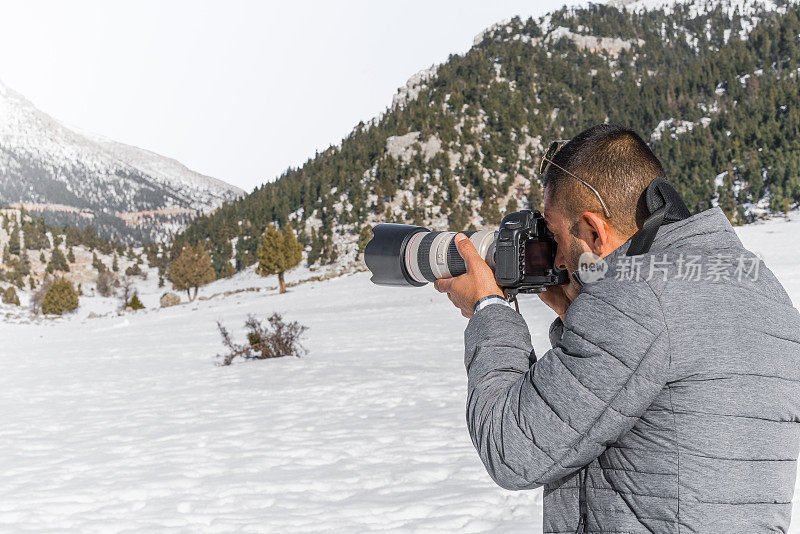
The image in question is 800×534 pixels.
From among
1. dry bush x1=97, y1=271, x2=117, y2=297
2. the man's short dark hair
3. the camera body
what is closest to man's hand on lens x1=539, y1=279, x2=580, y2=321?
the camera body

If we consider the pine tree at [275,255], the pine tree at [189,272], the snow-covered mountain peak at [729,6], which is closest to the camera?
the pine tree at [275,255]

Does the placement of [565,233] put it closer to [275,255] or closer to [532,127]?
[275,255]

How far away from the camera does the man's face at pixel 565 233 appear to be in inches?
54.3

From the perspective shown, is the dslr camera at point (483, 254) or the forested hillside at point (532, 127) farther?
the forested hillside at point (532, 127)

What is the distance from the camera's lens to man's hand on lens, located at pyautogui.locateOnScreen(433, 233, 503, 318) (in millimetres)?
1494

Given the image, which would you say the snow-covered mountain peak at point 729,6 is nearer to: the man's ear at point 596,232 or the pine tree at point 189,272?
the pine tree at point 189,272

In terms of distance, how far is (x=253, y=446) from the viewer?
646 centimetres

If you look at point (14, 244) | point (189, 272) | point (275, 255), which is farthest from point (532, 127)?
point (14, 244)

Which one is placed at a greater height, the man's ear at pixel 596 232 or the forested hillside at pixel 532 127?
the forested hillside at pixel 532 127

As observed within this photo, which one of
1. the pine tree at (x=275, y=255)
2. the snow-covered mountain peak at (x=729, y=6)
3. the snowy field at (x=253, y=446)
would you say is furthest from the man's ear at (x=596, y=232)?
the snow-covered mountain peak at (x=729, y=6)

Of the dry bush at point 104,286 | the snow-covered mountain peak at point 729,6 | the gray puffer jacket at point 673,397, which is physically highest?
the snow-covered mountain peak at point 729,6

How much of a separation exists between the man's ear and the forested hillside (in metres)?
57.8

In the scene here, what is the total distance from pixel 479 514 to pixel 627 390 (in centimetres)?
363

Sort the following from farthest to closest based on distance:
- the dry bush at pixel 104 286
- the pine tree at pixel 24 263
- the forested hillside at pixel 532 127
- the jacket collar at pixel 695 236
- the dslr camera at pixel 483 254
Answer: the pine tree at pixel 24 263, the dry bush at pixel 104 286, the forested hillside at pixel 532 127, the dslr camera at pixel 483 254, the jacket collar at pixel 695 236
